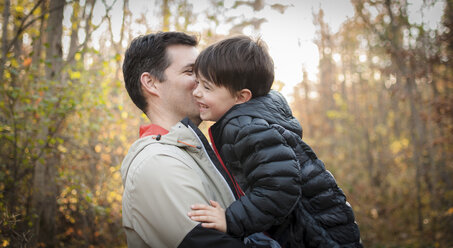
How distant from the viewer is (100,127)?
5.68 m

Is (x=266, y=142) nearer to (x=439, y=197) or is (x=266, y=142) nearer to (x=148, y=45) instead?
(x=148, y=45)

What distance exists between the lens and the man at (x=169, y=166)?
1492 mm

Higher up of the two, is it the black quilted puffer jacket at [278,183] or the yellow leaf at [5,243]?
the black quilted puffer jacket at [278,183]

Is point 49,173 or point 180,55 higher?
point 180,55

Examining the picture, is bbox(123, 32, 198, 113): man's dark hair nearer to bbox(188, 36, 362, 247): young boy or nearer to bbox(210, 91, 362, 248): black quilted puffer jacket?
bbox(188, 36, 362, 247): young boy

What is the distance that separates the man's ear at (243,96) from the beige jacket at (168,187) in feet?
1.46

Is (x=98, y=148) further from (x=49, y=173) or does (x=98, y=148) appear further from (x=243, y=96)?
(x=243, y=96)

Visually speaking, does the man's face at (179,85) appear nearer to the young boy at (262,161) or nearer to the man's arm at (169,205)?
the young boy at (262,161)

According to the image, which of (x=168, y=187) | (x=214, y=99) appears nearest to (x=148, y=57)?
(x=214, y=99)

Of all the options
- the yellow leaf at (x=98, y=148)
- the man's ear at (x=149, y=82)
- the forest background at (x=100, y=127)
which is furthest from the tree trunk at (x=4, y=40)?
the man's ear at (x=149, y=82)

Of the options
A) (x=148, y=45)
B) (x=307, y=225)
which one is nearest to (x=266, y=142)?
(x=307, y=225)

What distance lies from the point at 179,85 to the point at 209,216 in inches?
44.8

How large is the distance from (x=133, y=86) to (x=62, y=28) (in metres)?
3.56

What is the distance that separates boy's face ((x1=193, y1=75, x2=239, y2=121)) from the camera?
6.80 feet
